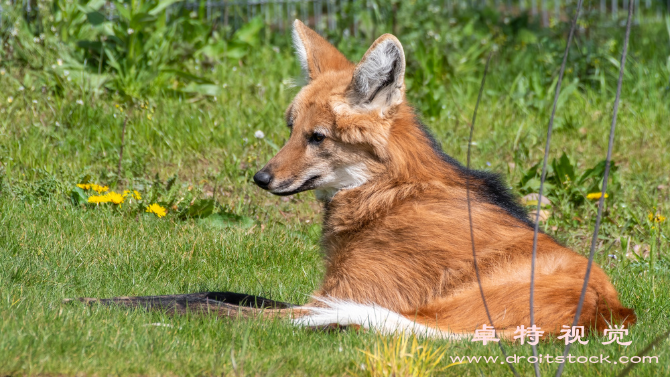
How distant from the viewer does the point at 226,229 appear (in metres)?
4.41

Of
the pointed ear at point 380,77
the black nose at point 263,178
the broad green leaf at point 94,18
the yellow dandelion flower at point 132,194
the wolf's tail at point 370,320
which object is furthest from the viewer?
the broad green leaf at point 94,18

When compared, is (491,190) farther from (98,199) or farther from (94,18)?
(94,18)

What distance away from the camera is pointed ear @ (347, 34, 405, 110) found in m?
3.10

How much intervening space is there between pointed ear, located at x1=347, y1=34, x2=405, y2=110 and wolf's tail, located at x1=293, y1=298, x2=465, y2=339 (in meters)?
1.01

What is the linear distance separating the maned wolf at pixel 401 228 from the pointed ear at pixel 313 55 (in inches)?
6.1

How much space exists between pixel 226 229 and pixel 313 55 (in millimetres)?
1405

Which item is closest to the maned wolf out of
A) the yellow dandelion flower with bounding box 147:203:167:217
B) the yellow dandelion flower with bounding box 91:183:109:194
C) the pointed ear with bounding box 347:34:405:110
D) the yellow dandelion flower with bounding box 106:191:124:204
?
the pointed ear with bounding box 347:34:405:110

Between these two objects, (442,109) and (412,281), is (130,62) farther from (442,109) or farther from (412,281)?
(412,281)

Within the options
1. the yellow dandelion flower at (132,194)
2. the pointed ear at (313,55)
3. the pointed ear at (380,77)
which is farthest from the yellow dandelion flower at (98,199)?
the pointed ear at (380,77)

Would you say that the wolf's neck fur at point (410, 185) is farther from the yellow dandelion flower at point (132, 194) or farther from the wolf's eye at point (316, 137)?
the yellow dandelion flower at point (132, 194)

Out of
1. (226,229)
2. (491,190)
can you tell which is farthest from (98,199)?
(491,190)

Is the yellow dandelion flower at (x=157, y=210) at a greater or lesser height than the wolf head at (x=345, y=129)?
lesser

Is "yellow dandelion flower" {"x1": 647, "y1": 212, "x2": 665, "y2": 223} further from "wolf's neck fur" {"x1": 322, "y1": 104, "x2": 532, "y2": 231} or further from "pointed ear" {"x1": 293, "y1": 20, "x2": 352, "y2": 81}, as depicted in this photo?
"pointed ear" {"x1": 293, "y1": 20, "x2": 352, "y2": 81}

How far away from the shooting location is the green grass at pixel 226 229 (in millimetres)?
2432
